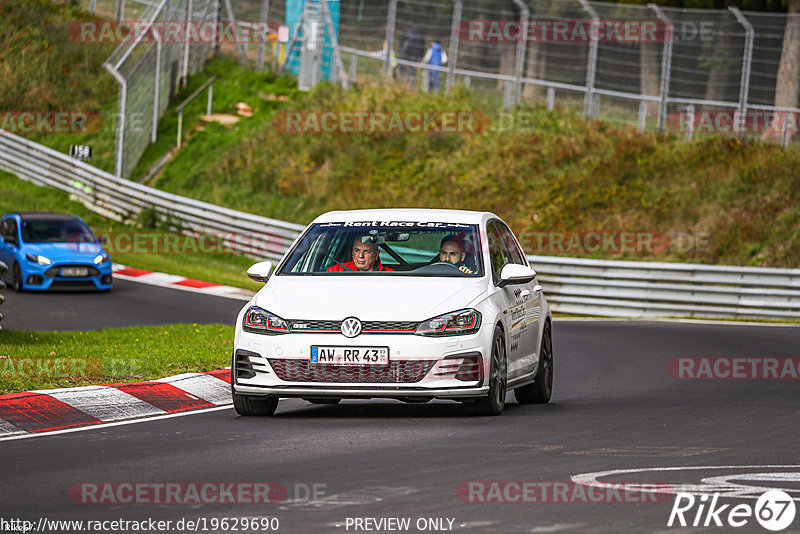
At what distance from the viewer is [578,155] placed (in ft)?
108

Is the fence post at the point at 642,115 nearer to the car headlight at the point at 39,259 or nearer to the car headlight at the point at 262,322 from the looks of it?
the car headlight at the point at 39,259

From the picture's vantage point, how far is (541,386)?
39.6ft

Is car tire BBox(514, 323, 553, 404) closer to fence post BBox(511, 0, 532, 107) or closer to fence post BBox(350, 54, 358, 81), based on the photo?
fence post BBox(511, 0, 532, 107)

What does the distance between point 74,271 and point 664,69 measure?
13667 mm

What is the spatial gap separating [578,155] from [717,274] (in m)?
8.45

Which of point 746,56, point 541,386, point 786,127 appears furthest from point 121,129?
point 541,386

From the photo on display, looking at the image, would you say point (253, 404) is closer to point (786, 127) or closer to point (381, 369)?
point (381, 369)

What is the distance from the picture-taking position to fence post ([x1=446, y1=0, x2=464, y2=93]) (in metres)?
33.9

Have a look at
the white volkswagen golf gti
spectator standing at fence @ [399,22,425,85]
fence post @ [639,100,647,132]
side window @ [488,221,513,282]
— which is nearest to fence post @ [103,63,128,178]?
spectator standing at fence @ [399,22,425,85]

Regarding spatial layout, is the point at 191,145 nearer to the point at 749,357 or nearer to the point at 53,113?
the point at 53,113

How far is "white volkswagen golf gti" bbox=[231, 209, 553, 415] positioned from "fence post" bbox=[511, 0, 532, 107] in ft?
71.8

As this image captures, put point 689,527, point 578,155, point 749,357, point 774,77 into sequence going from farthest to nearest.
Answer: point 578,155 → point 774,77 → point 749,357 → point 689,527

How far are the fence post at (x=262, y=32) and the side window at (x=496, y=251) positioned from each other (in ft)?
102

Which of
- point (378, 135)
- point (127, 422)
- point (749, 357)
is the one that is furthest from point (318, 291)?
point (378, 135)
